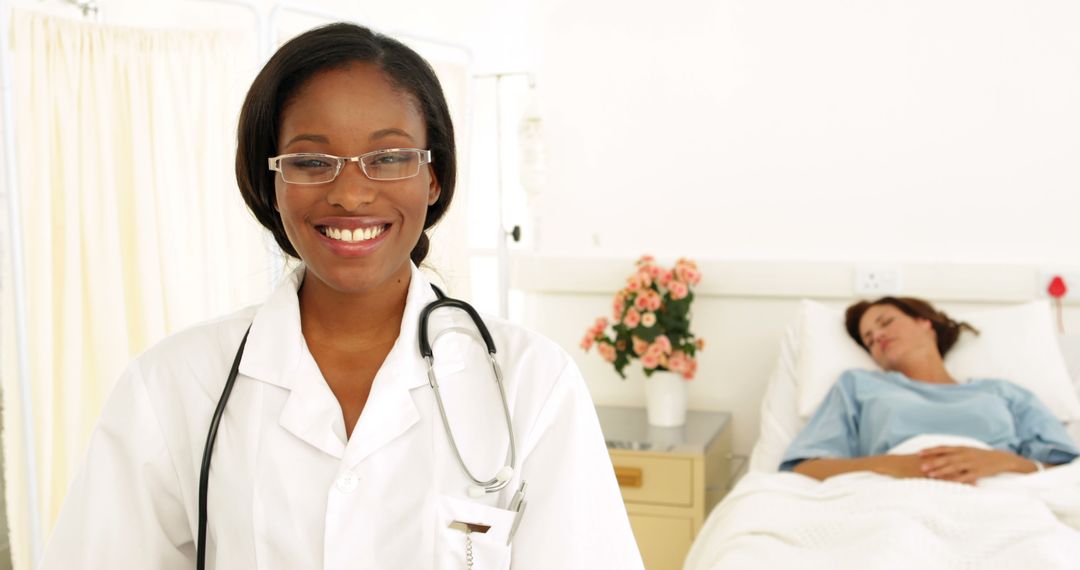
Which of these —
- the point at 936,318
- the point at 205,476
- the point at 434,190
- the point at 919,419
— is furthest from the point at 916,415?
the point at 205,476

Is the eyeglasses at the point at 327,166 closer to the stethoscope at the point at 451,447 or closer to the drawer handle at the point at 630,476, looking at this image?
the stethoscope at the point at 451,447

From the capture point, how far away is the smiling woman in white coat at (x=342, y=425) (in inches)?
41.3

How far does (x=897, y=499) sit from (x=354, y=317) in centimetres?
139

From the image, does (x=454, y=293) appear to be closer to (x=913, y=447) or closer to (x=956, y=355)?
(x=913, y=447)

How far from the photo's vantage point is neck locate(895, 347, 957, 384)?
2.81 metres

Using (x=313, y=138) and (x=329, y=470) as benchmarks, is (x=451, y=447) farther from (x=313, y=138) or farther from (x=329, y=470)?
(x=313, y=138)

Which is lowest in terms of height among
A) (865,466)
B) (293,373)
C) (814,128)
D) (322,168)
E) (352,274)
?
(865,466)

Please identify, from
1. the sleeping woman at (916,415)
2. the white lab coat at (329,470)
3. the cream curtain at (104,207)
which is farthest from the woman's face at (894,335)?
the white lab coat at (329,470)

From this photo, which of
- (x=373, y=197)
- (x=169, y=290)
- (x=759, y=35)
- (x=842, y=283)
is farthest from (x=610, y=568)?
(x=759, y=35)

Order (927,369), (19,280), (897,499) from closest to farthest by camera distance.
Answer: (19,280)
(897,499)
(927,369)

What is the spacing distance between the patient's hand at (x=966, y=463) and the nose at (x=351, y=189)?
5.84 ft

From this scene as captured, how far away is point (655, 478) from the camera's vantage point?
2873mm

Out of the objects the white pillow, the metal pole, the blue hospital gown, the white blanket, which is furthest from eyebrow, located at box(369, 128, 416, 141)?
the white pillow

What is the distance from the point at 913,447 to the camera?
2.52 metres
